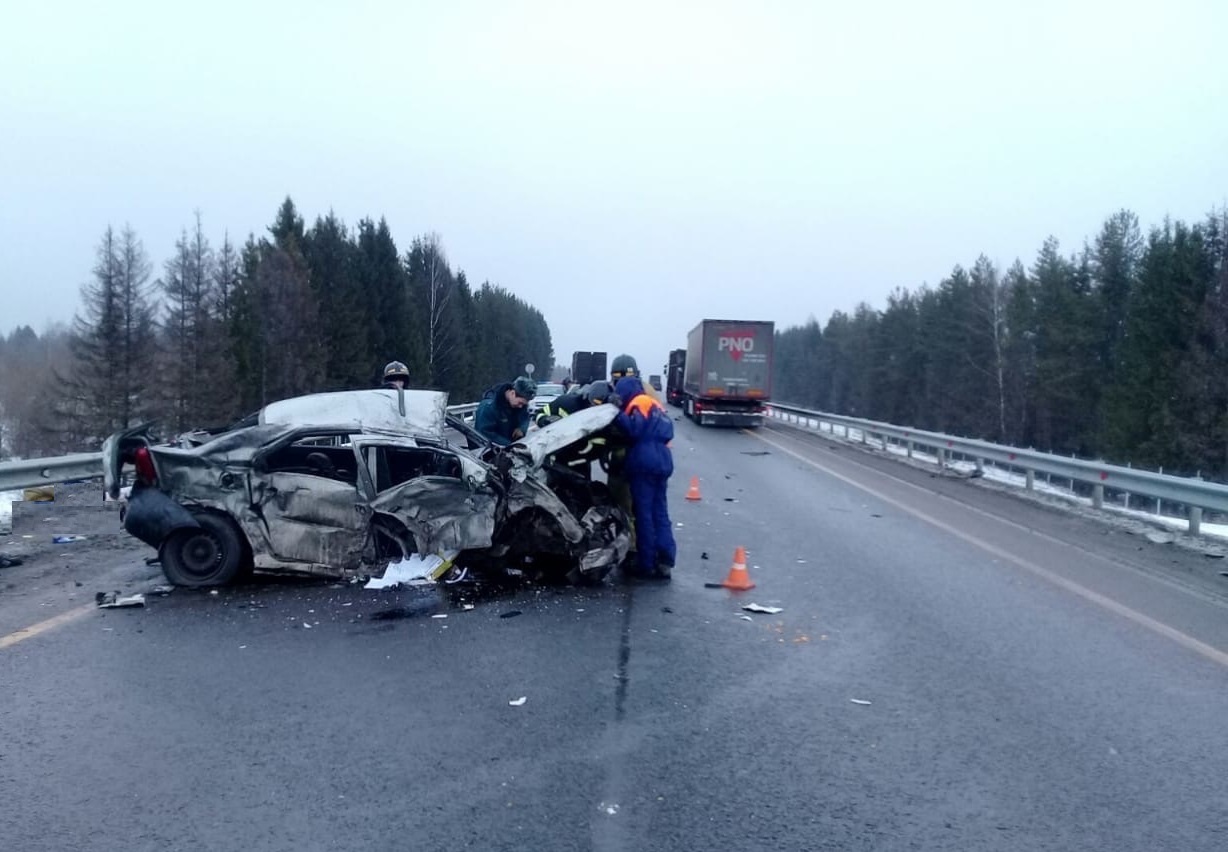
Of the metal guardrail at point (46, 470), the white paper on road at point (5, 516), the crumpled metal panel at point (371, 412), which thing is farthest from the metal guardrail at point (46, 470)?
the crumpled metal panel at point (371, 412)

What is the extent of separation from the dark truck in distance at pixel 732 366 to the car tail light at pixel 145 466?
2770cm

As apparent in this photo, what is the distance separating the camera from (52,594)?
7.98 m

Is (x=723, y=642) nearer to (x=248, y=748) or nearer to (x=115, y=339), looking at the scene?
(x=248, y=748)

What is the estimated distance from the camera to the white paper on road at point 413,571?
8391 mm

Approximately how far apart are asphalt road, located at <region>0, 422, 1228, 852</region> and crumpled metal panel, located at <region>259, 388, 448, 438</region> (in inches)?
58.0

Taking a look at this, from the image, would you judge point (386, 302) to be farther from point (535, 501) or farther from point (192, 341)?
point (535, 501)

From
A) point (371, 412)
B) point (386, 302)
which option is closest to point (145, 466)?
point (371, 412)

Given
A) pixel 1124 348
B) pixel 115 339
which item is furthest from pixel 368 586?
pixel 1124 348

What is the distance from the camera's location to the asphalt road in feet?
13.1

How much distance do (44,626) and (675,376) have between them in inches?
1910

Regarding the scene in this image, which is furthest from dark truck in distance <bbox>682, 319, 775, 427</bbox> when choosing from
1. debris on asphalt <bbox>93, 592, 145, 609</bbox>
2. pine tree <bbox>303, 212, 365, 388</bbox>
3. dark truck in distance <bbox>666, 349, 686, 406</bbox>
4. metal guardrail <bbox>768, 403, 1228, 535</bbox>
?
debris on asphalt <bbox>93, 592, 145, 609</bbox>

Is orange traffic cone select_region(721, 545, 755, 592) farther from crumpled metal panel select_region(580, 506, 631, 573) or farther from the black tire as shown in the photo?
the black tire

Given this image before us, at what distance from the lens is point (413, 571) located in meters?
8.46

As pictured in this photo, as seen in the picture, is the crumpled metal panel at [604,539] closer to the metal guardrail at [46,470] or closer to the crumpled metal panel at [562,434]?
the crumpled metal panel at [562,434]
